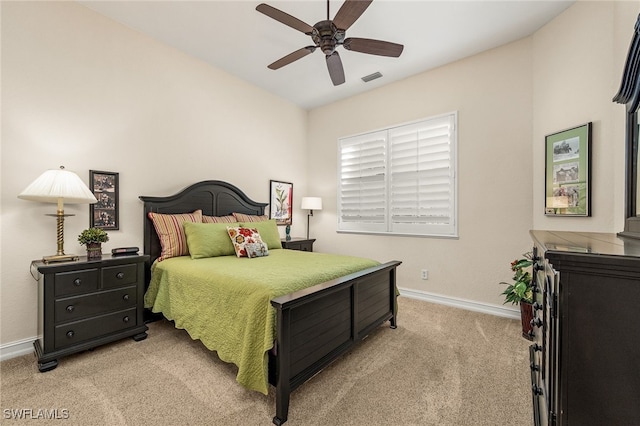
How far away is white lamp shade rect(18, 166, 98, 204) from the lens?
2.07 meters

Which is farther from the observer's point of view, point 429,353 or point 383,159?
point 383,159

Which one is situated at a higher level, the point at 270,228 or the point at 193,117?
the point at 193,117

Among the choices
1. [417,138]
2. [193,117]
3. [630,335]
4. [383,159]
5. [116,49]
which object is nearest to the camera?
[630,335]

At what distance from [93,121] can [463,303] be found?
443cm

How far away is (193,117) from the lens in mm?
3432

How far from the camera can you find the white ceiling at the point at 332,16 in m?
2.54

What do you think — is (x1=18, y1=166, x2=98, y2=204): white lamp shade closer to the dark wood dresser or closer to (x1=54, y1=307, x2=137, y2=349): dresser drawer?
(x1=54, y1=307, x2=137, y2=349): dresser drawer

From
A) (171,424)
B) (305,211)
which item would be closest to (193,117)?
(305,211)

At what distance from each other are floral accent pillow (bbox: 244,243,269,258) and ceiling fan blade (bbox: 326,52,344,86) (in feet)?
6.12

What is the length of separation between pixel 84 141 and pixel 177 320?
187 cm

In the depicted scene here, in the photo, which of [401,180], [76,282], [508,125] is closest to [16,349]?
[76,282]

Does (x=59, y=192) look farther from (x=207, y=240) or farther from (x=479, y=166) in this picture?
(x=479, y=166)

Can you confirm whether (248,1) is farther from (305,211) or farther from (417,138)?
(305,211)

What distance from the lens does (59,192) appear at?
83.1 inches
